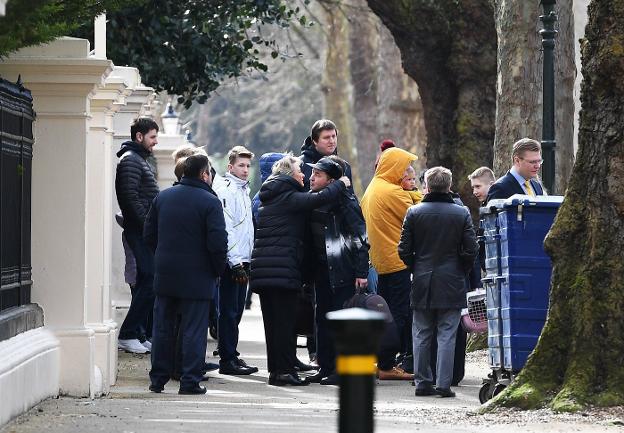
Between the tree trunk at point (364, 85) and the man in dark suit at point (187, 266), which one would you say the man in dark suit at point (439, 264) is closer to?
the man in dark suit at point (187, 266)

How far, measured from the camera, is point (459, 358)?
13.4 metres

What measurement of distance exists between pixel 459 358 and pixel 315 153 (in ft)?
7.72

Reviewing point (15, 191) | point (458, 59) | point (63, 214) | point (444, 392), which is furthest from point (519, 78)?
point (15, 191)

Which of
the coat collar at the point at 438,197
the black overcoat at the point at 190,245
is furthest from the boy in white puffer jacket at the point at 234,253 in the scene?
the coat collar at the point at 438,197

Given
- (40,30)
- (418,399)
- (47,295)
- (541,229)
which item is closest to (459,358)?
(418,399)

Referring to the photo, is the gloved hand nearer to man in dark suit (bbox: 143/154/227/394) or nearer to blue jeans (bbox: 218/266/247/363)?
blue jeans (bbox: 218/266/247/363)

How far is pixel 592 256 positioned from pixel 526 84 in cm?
744

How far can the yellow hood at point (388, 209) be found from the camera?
14156mm

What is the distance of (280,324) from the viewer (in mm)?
13531

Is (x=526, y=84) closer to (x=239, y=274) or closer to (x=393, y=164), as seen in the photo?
(x=393, y=164)

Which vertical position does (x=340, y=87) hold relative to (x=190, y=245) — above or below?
above

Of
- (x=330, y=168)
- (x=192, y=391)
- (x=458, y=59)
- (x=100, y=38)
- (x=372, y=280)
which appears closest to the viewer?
(x=192, y=391)

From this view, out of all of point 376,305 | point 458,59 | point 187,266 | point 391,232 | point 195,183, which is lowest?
point 376,305

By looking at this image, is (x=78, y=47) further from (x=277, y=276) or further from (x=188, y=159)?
(x=277, y=276)
